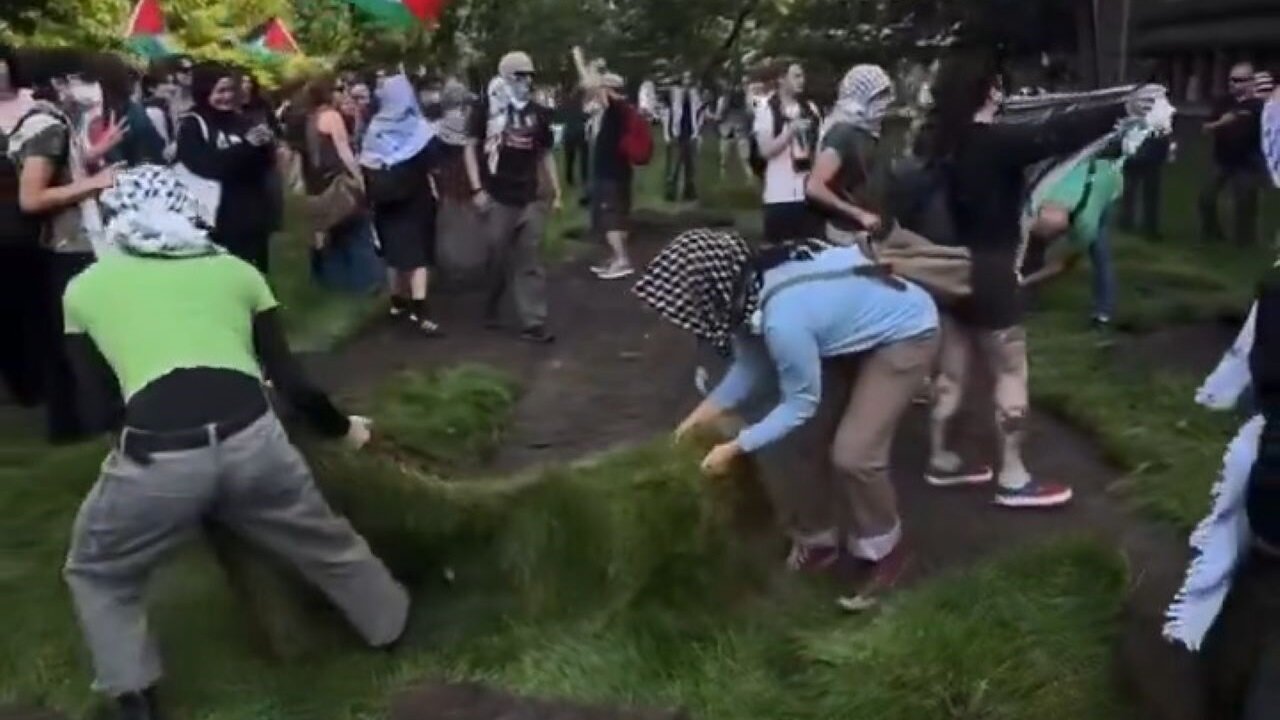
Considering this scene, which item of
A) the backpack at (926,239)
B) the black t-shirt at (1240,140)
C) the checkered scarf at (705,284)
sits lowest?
the black t-shirt at (1240,140)

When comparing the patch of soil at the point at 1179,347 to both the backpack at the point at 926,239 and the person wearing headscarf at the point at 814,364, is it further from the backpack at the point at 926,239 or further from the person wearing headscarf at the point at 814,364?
the person wearing headscarf at the point at 814,364

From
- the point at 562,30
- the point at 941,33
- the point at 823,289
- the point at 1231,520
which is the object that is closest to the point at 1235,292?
the point at 823,289

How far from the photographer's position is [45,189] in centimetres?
768

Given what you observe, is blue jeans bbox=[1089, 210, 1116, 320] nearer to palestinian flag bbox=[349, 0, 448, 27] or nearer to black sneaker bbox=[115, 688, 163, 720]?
palestinian flag bbox=[349, 0, 448, 27]

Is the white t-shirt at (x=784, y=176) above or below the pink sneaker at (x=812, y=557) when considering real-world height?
below

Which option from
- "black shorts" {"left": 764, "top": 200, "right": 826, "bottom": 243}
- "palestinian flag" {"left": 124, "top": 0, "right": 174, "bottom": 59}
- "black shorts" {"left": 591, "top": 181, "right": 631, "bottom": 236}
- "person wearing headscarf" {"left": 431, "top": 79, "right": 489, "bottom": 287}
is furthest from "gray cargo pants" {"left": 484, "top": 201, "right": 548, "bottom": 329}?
"palestinian flag" {"left": 124, "top": 0, "right": 174, "bottom": 59}

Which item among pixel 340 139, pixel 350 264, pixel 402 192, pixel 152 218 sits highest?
pixel 152 218

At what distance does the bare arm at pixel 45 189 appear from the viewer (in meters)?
7.64

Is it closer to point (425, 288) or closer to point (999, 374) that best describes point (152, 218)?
point (999, 374)

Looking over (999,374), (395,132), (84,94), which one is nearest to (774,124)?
(395,132)

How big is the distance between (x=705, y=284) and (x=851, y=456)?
0.66 meters

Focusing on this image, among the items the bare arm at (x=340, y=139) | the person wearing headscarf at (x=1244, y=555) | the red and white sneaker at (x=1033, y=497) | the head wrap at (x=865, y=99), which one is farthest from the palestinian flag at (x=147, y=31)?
the person wearing headscarf at (x=1244, y=555)

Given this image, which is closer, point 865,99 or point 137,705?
point 137,705

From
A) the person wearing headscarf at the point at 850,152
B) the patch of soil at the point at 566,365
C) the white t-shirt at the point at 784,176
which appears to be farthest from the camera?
the white t-shirt at the point at 784,176
